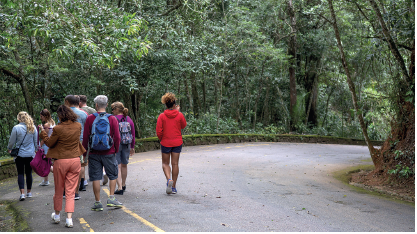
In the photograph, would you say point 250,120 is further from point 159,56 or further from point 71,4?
point 71,4

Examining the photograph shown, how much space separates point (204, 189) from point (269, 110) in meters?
25.1

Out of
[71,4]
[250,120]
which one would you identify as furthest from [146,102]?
[71,4]

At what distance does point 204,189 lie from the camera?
8.52 meters

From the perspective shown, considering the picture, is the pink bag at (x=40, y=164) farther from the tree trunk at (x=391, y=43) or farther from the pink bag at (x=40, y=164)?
the tree trunk at (x=391, y=43)

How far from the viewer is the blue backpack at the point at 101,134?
630cm

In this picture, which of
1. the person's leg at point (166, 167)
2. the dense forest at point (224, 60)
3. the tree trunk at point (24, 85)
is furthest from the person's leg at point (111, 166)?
the tree trunk at point (24, 85)

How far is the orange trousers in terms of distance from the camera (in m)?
5.69

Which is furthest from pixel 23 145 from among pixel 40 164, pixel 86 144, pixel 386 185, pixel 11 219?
pixel 386 185

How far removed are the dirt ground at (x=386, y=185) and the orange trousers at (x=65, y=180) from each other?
290 inches

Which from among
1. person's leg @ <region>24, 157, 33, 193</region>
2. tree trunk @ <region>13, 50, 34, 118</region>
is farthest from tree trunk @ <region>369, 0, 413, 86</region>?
tree trunk @ <region>13, 50, 34, 118</region>

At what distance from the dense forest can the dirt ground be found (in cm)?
34

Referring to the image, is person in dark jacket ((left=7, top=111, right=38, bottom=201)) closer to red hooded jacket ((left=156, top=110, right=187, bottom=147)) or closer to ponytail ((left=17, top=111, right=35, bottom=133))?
ponytail ((left=17, top=111, right=35, bottom=133))

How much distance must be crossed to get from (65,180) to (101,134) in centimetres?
97

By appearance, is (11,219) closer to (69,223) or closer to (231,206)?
(69,223)
